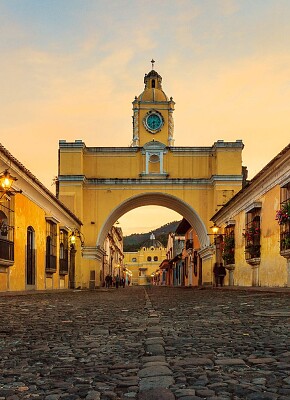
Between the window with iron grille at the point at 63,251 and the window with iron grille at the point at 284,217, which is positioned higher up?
the window with iron grille at the point at 284,217

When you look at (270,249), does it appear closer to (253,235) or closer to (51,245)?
(253,235)

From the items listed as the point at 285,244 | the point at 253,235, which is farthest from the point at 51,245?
the point at 285,244

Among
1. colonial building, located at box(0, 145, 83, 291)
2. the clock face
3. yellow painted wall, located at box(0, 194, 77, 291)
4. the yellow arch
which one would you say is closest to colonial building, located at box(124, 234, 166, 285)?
the yellow arch

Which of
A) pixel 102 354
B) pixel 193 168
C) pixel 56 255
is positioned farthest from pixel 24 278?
pixel 193 168

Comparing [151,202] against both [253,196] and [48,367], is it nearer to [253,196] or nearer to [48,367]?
[253,196]

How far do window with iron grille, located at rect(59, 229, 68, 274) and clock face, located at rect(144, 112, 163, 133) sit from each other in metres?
10.3

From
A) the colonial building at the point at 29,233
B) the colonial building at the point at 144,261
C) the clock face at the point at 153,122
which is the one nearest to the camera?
the colonial building at the point at 29,233

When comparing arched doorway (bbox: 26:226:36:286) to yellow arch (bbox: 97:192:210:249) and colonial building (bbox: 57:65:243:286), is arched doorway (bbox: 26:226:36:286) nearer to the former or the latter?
colonial building (bbox: 57:65:243:286)

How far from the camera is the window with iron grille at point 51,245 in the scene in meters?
20.7

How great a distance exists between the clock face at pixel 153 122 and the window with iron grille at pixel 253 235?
1590 centimetres

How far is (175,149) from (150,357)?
28518mm

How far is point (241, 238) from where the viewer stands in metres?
20.1

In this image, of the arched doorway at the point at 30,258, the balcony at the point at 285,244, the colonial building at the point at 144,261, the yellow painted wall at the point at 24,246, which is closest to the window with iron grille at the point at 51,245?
the yellow painted wall at the point at 24,246

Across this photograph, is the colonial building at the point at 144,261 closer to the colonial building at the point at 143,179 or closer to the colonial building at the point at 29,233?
the colonial building at the point at 143,179
